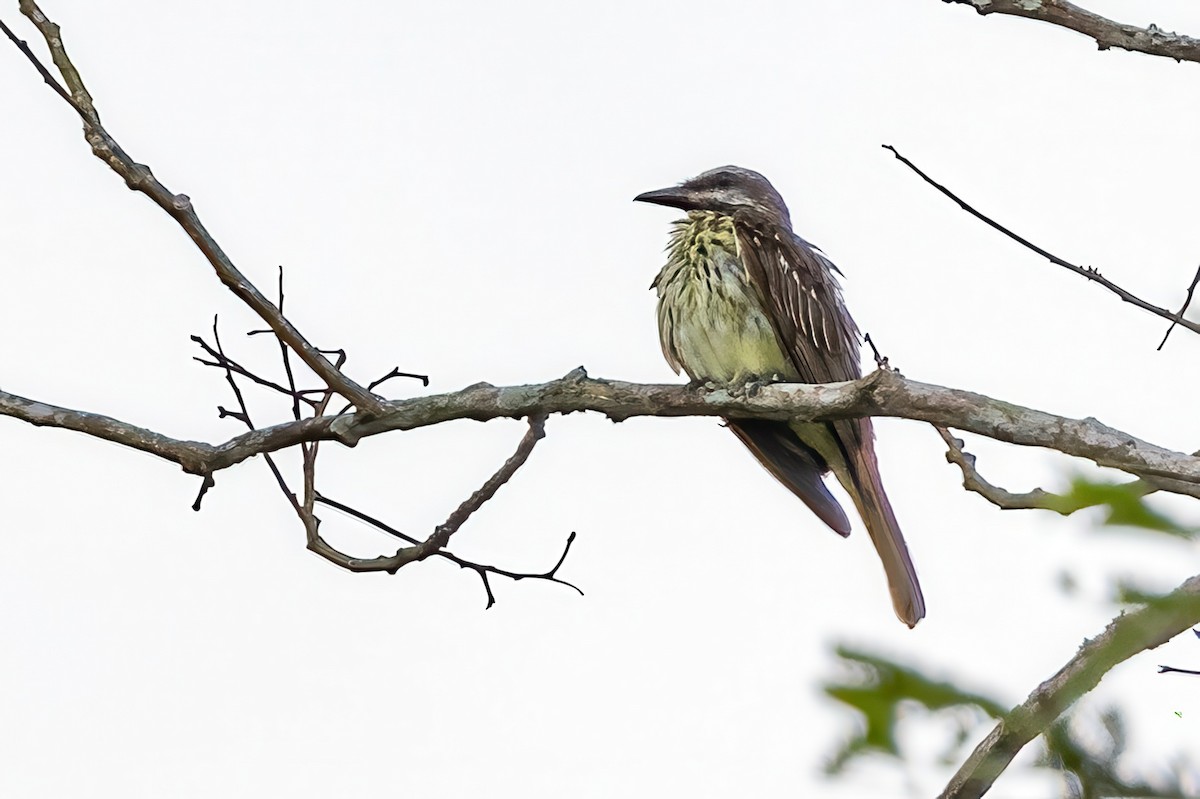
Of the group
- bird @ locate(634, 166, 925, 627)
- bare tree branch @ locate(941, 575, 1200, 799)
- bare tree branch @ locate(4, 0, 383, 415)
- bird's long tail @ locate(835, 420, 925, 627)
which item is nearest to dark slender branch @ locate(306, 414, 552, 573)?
bare tree branch @ locate(4, 0, 383, 415)

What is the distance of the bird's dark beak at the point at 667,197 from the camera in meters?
5.57

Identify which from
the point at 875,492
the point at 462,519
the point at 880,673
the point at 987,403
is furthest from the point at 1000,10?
the point at 880,673

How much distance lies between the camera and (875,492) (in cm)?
506

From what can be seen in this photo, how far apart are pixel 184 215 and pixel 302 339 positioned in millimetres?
421

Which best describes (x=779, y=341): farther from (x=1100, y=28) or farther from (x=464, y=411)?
(x=1100, y=28)

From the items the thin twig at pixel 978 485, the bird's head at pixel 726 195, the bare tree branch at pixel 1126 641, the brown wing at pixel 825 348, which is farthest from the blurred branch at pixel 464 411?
the bare tree branch at pixel 1126 641

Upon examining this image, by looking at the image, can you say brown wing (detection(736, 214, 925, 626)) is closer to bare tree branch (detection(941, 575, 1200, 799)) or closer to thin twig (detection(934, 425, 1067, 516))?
thin twig (detection(934, 425, 1067, 516))

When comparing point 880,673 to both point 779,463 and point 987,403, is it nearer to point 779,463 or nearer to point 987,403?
point 987,403

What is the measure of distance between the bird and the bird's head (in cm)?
5

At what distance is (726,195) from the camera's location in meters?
5.62

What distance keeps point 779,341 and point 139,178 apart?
243 cm

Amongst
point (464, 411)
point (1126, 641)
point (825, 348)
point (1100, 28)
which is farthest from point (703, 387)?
point (1126, 641)

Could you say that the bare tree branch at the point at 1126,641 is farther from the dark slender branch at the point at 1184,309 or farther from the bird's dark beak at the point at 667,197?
the bird's dark beak at the point at 667,197

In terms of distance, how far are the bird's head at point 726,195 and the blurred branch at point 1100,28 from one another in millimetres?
2256
